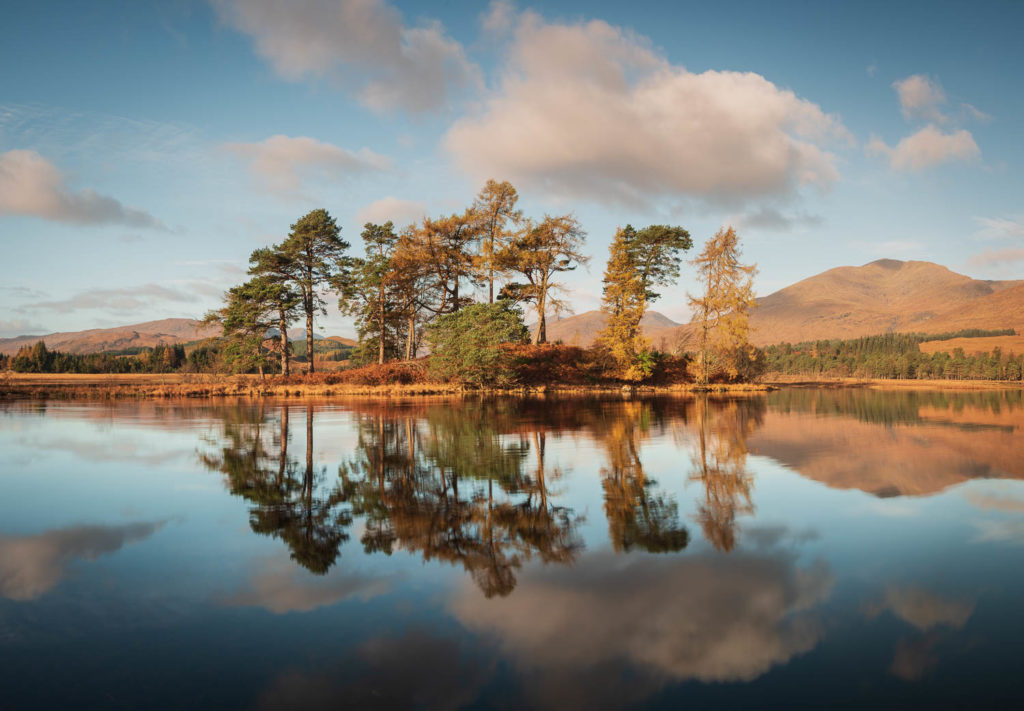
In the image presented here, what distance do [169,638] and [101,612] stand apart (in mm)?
1054

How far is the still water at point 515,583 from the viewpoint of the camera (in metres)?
3.62

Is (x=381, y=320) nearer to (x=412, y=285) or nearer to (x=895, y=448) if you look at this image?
(x=412, y=285)

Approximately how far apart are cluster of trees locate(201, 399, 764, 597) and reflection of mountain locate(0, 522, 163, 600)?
156 cm

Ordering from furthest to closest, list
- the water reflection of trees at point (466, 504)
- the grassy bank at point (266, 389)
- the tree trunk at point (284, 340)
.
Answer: the tree trunk at point (284, 340) < the grassy bank at point (266, 389) < the water reflection of trees at point (466, 504)

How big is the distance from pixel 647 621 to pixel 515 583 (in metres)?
1.31

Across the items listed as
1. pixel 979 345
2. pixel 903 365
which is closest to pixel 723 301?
pixel 903 365

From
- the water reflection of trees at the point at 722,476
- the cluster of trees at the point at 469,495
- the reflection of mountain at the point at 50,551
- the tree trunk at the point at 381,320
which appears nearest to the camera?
the reflection of mountain at the point at 50,551

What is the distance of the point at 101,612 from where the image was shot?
481 centimetres

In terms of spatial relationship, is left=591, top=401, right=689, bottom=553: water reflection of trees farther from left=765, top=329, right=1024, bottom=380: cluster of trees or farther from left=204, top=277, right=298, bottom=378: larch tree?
left=765, top=329, right=1024, bottom=380: cluster of trees

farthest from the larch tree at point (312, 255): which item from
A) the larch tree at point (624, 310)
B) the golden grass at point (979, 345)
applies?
the golden grass at point (979, 345)

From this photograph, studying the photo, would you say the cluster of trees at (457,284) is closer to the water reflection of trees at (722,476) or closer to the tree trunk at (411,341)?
the tree trunk at (411,341)

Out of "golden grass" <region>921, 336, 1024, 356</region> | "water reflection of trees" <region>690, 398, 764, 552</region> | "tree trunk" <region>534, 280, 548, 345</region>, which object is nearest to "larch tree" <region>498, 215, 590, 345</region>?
"tree trunk" <region>534, 280, 548, 345</region>

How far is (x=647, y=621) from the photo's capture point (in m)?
4.38

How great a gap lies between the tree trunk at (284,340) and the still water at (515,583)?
34.4 meters
